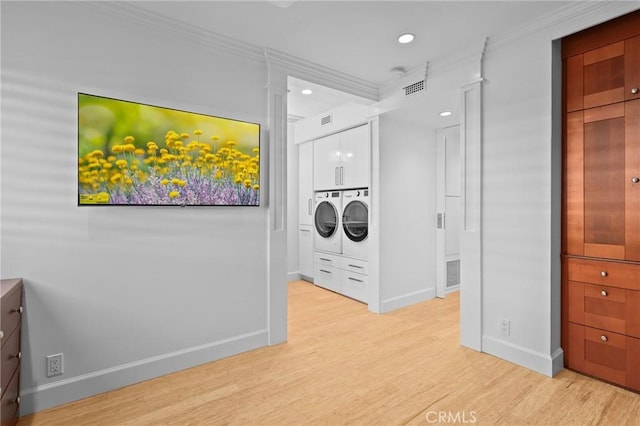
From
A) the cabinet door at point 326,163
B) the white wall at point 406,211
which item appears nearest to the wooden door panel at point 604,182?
the white wall at point 406,211

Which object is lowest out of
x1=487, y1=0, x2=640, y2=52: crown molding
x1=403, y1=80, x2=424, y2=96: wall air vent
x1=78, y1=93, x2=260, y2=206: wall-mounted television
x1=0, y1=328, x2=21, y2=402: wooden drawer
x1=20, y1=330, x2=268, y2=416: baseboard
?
x1=20, y1=330, x2=268, y2=416: baseboard

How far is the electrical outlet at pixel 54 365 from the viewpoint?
2.05 m

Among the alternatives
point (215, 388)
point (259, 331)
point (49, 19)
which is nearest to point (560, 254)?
point (259, 331)

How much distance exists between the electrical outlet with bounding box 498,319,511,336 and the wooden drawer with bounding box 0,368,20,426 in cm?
310

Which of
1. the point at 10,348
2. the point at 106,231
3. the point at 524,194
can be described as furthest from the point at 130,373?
the point at 524,194

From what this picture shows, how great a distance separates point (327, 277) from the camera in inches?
193

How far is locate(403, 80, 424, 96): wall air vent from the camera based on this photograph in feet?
10.9

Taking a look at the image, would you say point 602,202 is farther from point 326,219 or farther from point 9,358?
point 9,358

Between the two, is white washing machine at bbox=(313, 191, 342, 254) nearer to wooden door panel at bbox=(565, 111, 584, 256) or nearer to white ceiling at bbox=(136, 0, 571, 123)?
white ceiling at bbox=(136, 0, 571, 123)

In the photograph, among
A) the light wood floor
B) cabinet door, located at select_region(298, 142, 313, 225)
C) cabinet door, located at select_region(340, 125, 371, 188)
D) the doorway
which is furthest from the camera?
cabinet door, located at select_region(298, 142, 313, 225)

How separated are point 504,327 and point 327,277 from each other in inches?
101

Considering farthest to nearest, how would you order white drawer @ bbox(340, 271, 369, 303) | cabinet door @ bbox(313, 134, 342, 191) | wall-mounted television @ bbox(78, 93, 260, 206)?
1. cabinet door @ bbox(313, 134, 342, 191)
2. white drawer @ bbox(340, 271, 369, 303)
3. wall-mounted television @ bbox(78, 93, 260, 206)

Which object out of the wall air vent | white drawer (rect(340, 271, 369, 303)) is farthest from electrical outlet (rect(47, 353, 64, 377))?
the wall air vent

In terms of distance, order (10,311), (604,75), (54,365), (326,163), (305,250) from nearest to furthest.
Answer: (10,311) → (54,365) → (604,75) → (326,163) → (305,250)
